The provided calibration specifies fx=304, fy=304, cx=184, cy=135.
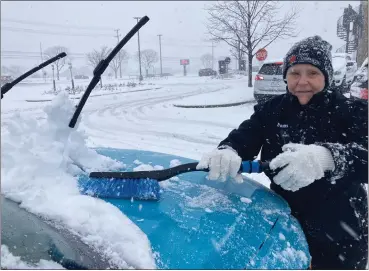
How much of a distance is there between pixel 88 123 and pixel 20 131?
747 centimetres

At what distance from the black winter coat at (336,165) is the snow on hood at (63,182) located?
2.68ft

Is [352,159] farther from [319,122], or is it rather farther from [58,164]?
[58,164]

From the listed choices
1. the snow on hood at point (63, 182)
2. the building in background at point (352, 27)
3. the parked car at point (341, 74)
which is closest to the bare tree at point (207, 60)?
the building in background at point (352, 27)

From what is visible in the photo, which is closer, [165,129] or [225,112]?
[165,129]

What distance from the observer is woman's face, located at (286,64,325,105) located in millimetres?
1648

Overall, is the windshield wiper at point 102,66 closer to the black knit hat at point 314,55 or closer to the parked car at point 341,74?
the black knit hat at point 314,55

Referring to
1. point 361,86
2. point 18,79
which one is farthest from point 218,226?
point 361,86

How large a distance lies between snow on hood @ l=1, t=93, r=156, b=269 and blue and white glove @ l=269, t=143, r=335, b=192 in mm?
685

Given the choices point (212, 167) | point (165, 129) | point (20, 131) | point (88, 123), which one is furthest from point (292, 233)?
point (88, 123)

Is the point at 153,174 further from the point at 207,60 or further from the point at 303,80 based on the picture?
the point at 207,60

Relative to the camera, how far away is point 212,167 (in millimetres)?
1479

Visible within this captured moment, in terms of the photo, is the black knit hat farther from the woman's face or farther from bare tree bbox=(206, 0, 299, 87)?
bare tree bbox=(206, 0, 299, 87)

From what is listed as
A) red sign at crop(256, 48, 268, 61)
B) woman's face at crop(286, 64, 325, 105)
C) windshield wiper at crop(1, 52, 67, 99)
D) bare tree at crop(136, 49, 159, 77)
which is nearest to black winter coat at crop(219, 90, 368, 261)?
woman's face at crop(286, 64, 325, 105)

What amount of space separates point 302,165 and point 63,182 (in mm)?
1116
